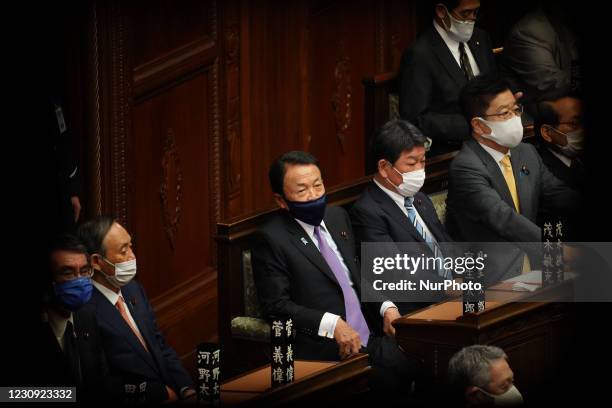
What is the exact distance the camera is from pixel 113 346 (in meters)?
6.41

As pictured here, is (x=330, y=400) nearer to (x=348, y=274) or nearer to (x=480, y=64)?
(x=348, y=274)

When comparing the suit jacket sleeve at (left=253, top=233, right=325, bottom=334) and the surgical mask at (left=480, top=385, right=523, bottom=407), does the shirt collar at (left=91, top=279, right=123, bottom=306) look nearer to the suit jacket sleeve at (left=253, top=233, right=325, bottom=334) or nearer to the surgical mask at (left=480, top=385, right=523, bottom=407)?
the suit jacket sleeve at (left=253, top=233, right=325, bottom=334)

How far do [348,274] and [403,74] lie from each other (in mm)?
1332

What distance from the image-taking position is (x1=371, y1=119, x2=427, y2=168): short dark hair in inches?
284

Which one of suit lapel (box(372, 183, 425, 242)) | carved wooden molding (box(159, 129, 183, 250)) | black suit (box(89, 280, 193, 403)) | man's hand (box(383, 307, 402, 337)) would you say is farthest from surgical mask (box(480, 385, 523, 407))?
carved wooden molding (box(159, 129, 183, 250))

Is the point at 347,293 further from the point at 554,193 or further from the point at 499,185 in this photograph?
the point at 554,193

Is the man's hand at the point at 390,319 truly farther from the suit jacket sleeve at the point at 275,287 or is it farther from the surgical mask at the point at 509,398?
the surgical mask at the point at 509,398

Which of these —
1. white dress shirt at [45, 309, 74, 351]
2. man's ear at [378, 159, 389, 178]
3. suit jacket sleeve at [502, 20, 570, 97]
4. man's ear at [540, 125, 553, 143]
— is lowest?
white dress shirt at [45, 309, 74, 351]

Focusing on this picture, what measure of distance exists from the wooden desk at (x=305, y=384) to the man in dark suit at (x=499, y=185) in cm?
115

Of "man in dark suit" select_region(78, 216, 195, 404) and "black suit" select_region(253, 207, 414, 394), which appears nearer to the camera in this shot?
"man in dark suit" select_region(78, 216, 195, 404)

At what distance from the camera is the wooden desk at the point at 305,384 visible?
620 centimetres

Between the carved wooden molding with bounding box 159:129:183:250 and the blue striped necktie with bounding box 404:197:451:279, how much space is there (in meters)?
1.03

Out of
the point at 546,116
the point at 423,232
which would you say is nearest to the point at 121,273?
the point at 423,232

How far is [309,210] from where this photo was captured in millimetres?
6891
